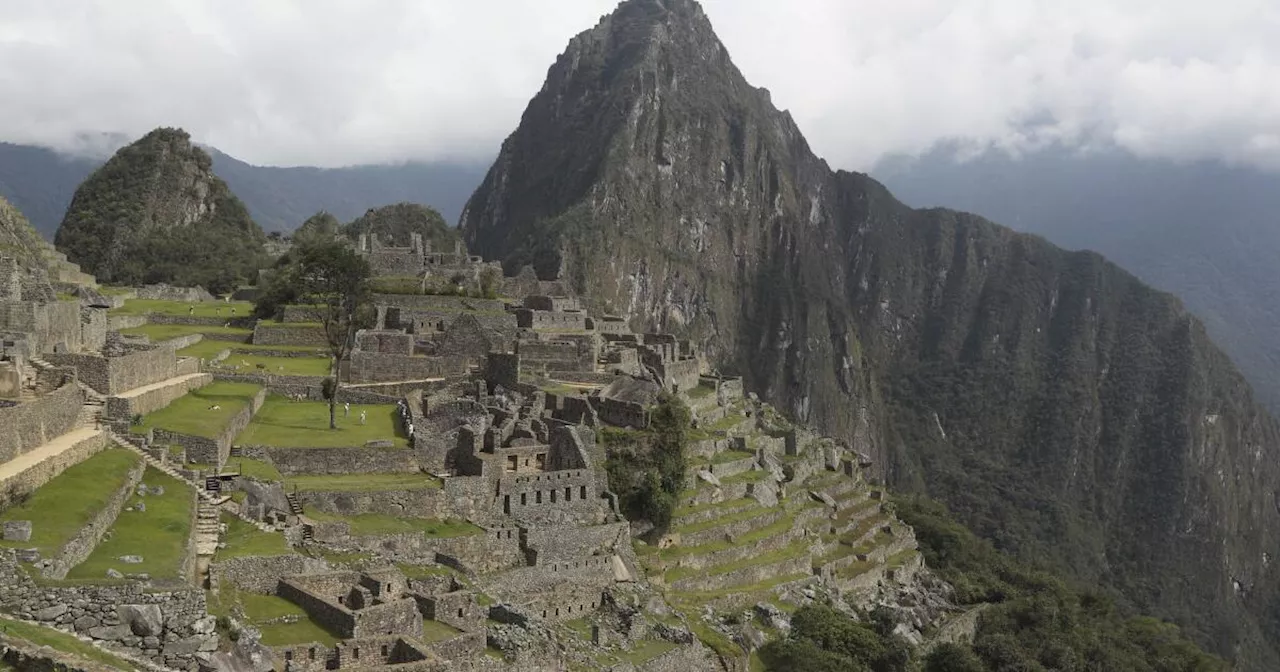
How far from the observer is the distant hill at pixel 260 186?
110 meters

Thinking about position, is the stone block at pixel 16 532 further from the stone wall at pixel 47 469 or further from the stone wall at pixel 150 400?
the stone wall at pixel 150 400

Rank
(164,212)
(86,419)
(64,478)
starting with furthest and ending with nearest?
(164,212) → (86,419) → (64,478)

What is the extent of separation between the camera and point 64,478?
59.4 ft

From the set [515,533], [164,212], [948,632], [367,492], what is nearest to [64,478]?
[367,492]

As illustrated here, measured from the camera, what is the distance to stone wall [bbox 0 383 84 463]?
17656mm

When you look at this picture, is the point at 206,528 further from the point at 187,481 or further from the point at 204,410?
the point at 204,410

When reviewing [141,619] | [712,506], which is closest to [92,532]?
[141,619]

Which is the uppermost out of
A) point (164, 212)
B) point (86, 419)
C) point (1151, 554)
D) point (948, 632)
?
point (164, 212)

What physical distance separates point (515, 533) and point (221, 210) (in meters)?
80.0

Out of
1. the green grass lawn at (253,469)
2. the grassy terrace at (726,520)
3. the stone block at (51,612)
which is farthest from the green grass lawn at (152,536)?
the grassy terrace at (726,520)

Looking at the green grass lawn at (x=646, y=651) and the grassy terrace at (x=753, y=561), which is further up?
the green grass lawn at (x=646, y=651)

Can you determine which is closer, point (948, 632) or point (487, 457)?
point (487, 457)

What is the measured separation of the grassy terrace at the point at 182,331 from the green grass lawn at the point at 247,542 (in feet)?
73.9

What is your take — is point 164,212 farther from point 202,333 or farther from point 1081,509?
point 1081,509
